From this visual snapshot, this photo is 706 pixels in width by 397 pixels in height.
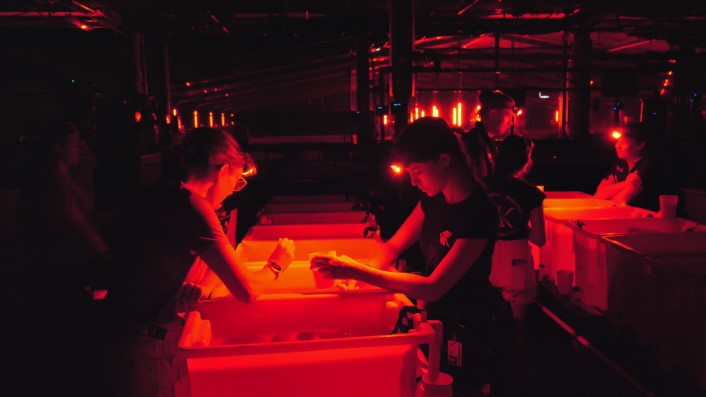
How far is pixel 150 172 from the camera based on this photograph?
827cm

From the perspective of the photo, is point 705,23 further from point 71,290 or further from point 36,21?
point 36,21

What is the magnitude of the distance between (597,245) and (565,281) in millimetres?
600

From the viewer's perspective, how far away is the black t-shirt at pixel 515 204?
12.5 ft

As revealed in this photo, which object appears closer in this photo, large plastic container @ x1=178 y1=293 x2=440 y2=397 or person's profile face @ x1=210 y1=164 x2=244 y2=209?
large plastic container @ x1=178 y1=293 x2=440 y2=397

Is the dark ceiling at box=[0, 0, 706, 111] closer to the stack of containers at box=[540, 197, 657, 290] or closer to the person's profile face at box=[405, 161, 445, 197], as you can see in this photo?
the stack of containers at box=[540, 197, 657, 290]

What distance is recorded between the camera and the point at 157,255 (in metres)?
2.06

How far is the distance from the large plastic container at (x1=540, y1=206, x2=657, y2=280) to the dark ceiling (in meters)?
1.62

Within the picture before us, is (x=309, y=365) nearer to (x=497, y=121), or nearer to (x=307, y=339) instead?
(x=307, y=339)

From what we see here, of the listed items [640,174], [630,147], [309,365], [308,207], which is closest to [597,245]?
[640,174]

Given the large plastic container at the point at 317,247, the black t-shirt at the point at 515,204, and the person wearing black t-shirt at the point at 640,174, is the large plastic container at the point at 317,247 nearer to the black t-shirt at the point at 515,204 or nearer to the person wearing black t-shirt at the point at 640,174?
the black t-shirt at the point at 515,204

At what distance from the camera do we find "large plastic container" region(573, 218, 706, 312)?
4211 mm

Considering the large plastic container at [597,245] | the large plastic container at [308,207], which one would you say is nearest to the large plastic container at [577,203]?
the large plastic container at [597,245]

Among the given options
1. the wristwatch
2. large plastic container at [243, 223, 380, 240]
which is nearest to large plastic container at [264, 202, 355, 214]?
large plastic container at [243, 223, 380, 240]

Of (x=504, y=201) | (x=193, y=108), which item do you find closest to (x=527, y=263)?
(x=504, y=201)
